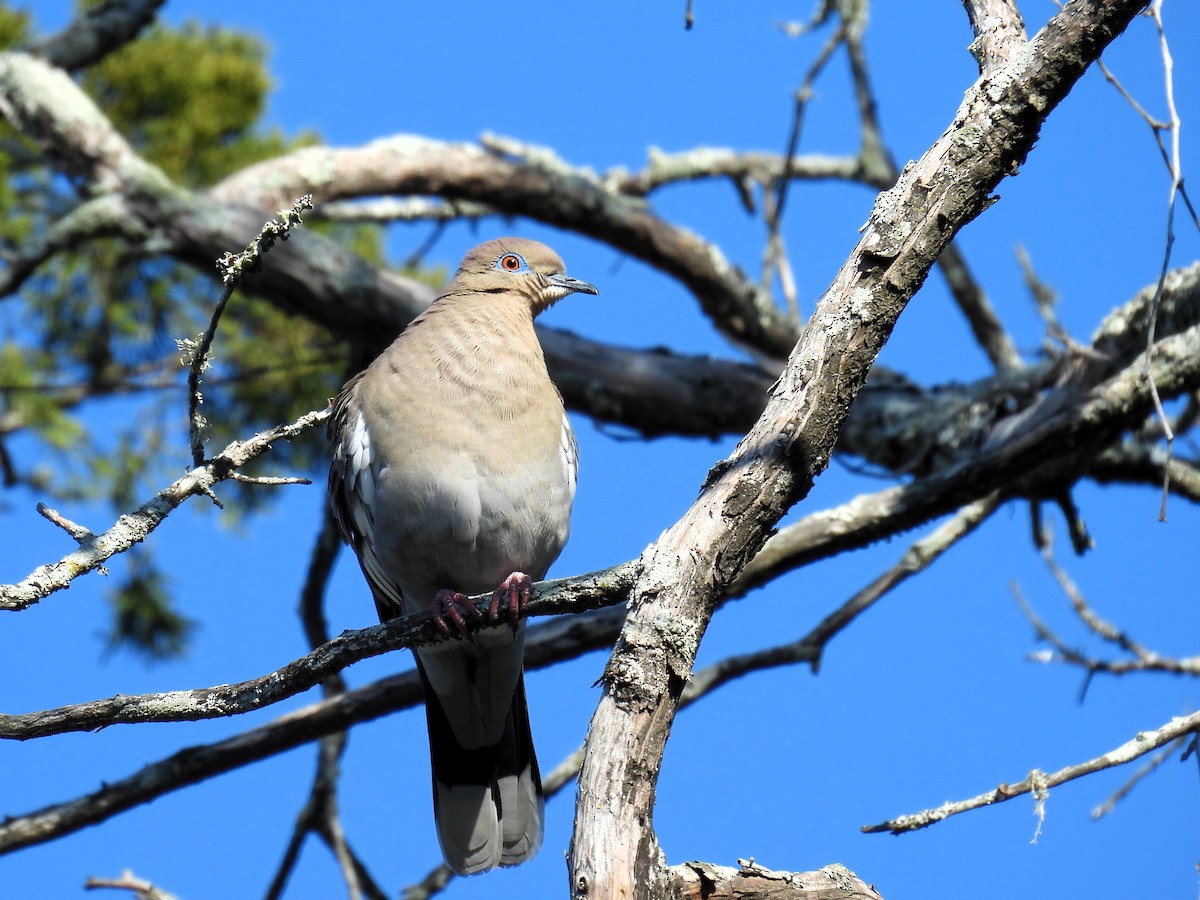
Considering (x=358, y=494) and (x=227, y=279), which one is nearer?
(x=227, y=279)

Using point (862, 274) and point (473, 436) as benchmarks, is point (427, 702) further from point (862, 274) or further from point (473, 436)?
point (862, 274)

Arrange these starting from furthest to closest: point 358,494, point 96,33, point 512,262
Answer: point 96,33 → point 512,262 → point 358,494

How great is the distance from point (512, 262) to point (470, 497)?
1.18 metres

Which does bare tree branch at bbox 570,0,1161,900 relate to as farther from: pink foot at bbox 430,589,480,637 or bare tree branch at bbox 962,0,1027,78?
pink foot at bbox 430,589,480,637

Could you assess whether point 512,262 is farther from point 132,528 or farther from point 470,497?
point 132,528

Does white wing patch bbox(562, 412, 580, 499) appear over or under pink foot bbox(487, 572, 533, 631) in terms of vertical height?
over

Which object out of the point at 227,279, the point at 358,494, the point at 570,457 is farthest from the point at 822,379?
the point at 358,494

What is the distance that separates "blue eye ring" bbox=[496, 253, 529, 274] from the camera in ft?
15.6

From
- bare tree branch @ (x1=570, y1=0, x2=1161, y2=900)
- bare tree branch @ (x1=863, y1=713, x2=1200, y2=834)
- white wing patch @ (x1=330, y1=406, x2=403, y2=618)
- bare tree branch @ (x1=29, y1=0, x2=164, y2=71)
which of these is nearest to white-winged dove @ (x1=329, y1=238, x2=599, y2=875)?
white wing patch @ (x1=330, y1=406, x2=403, y2=618)

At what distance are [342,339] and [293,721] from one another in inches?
75.4

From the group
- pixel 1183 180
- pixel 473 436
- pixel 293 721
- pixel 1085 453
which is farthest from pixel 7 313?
pixel 1183 180

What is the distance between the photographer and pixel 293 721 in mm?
4676

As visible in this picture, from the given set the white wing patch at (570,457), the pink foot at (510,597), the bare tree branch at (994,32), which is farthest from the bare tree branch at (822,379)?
the white wing patch at (570,457)

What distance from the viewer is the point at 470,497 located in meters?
3.93
